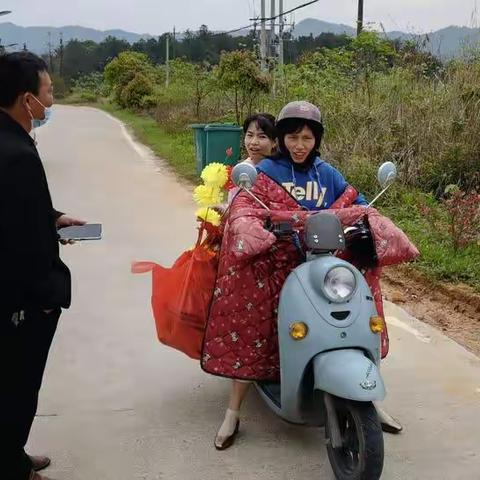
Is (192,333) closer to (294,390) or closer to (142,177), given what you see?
(294,390)

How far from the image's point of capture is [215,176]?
3.30 m

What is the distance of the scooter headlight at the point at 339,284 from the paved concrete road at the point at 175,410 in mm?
758

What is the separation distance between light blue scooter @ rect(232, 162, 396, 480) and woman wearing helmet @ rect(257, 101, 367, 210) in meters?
0.29

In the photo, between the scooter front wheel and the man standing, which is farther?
the scooter front wheel

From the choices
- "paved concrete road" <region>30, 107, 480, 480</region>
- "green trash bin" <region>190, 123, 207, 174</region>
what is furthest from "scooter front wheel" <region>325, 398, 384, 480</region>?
"green trash bin" <region>190, 123, 207, 174</region>

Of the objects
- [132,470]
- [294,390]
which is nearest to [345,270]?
[294,390]

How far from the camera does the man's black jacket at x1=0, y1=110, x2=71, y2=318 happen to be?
209cm

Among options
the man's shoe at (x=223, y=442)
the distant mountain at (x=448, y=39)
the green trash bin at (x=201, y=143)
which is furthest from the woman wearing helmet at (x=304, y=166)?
the green trash bin at (x=201, y=143)

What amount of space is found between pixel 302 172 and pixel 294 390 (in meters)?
0.96

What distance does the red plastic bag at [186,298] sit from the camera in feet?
10.5

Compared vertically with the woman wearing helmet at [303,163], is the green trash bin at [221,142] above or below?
below

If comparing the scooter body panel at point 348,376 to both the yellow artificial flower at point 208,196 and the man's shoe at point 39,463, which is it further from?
the man's shoe at point 39,463

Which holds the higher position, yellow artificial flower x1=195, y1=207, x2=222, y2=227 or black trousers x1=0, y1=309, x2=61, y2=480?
yellow artificial flower x1=195, y1=207, x2=222, y2=227

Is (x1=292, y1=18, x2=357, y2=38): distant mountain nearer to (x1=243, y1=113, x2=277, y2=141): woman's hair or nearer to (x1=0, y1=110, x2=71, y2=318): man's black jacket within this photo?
(x1=243, y1=113, x2=277, y2=141): woman's hair
